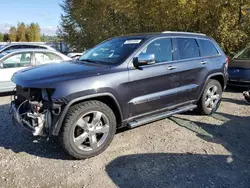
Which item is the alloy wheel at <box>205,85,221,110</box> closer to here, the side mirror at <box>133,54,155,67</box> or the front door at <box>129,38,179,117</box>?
the front door at <box>129,38,179,117</box>

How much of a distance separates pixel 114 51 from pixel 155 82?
894mm

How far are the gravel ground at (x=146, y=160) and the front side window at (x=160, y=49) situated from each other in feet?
4.38

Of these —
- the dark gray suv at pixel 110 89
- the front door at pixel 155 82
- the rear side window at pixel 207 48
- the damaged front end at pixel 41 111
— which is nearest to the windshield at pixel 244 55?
the rear side window at pixel 207 48

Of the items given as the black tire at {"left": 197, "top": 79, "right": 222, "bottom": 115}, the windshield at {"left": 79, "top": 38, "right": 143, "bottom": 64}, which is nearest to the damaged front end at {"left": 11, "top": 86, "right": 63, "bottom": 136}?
the windshield at {"left": 79, "top": 38, "right": 143, "bottom": 64}

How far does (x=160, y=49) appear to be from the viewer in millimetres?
4641

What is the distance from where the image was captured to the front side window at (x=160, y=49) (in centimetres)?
448

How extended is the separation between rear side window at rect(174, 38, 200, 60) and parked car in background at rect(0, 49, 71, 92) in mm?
4700

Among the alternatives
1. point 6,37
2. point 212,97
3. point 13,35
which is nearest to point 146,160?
point 212,97

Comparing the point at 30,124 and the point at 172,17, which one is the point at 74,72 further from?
the point at 172,17

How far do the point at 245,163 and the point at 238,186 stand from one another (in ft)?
2.17

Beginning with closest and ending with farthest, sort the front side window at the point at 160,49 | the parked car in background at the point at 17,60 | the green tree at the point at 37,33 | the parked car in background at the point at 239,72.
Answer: the front side window at the point at 160,49
the parked car in background at the point at 17,60
the parked car in background at the point at 239,72
the green tree at the point at 37,33

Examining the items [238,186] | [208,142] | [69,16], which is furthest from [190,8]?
[69,16]

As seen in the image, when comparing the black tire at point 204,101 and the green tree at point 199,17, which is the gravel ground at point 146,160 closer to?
the black tire at point 204,101

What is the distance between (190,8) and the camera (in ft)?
35.4
